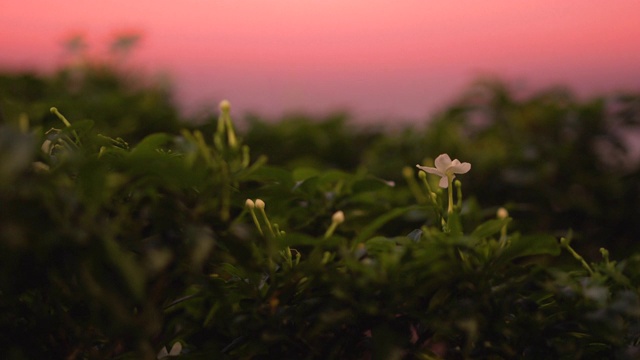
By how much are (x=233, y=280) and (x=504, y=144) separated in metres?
2.89

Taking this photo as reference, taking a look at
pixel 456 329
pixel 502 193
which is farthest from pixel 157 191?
pixel 502 193

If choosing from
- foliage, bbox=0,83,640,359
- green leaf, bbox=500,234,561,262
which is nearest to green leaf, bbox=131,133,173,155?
foliage, bbox=0,83,640,359

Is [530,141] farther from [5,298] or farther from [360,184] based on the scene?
[5,298]

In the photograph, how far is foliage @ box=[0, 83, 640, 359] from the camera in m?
1.02

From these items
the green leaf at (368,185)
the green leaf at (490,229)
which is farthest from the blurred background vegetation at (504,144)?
the green leaf at (490,229)

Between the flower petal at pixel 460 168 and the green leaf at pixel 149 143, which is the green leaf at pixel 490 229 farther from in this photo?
the green leaf at pixel 149 143

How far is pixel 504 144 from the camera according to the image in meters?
3.93

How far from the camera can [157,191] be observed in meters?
1.20

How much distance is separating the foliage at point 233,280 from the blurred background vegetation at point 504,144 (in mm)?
1718

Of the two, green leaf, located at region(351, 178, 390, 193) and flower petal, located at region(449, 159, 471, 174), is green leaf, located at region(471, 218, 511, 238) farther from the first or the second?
green leaf, located at region(351, 178, 390, 193)

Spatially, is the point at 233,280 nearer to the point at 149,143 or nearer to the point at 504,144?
the point at 149,143

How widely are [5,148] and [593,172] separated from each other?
10.8ft

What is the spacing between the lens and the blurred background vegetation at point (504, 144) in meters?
3.49

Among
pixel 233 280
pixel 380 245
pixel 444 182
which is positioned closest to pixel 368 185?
pixel 444 182
